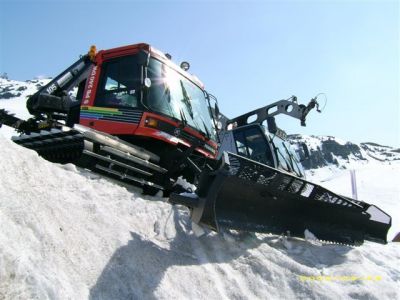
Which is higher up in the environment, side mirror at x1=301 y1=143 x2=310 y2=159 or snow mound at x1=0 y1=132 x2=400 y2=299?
side mirror at x1=301 y1=143 x2=310 y2=159

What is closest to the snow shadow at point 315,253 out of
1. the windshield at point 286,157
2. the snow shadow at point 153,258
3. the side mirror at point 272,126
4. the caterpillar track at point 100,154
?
the snow shadow at point 153,258

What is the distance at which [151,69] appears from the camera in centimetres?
757

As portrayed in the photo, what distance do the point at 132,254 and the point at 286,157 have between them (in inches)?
293

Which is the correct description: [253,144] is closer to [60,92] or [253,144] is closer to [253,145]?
[253,145]

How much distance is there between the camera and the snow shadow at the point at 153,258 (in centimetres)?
342

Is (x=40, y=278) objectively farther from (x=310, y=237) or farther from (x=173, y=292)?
(x=310, y=237)

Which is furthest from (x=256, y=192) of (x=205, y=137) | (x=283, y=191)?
(x=205, y=137)

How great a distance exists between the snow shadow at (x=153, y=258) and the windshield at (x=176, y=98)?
2.53m

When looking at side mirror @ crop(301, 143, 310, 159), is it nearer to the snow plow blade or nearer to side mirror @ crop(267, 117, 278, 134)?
side mirror @ crop(267, 117, 278, 134)

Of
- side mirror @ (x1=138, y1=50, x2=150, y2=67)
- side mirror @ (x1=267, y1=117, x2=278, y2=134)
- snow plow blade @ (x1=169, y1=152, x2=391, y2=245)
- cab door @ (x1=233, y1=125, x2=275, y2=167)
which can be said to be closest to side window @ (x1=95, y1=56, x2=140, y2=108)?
side mirror @ (x1=138, y1=50, x2=150, y2=67)

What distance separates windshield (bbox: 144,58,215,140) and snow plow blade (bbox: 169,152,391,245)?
262 cm

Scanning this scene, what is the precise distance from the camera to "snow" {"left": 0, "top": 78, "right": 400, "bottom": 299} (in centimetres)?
315

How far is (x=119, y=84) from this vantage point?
774 centimetres

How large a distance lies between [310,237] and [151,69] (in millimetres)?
3888
